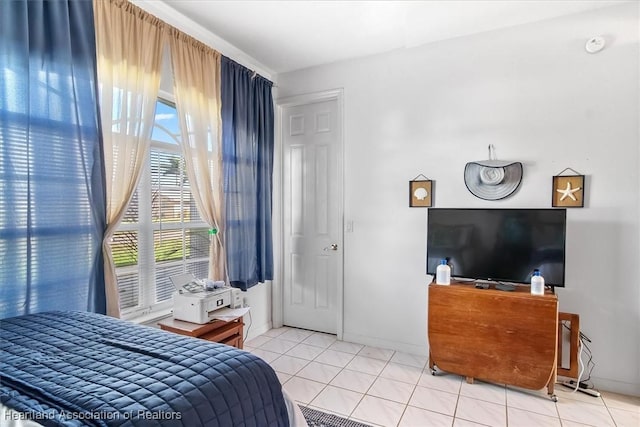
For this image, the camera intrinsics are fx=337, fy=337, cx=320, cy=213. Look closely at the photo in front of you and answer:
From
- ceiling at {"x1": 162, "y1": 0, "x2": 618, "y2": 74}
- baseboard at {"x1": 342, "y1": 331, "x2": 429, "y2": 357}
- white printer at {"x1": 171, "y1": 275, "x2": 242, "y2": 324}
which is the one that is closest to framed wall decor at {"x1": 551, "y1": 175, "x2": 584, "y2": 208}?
ceiling at {"x1": 162, "y1": 0, "x2": 618, "y2": 74}

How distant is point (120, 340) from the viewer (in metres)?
1.34

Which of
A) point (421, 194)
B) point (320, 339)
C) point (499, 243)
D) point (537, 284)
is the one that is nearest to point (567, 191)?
point (499, 243)

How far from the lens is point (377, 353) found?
309 cm

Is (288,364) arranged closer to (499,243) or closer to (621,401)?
(499,243)

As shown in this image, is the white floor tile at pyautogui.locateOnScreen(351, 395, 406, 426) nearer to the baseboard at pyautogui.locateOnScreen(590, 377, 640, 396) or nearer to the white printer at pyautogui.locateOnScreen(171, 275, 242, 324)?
the white printer at pyautogui.locateOnScreen(171, 275, 242, 324)

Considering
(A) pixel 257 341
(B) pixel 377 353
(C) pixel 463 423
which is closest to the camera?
(C) pixel 463 423

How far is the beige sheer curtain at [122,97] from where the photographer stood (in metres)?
1.99

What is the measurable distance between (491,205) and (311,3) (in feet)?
6.81

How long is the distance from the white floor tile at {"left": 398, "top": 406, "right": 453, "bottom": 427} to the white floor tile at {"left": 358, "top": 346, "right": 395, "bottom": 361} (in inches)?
31.1

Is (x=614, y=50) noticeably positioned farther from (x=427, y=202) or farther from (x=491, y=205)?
(x=427, y=202)

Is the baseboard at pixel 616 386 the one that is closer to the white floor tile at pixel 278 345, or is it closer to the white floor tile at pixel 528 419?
the white floor tile at pixel 528 419

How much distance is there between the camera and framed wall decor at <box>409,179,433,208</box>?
297 cm

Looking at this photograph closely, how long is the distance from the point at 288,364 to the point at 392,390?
89cm

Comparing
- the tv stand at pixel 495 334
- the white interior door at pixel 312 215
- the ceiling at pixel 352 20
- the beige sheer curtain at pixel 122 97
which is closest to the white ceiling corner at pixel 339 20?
the ceiling at pixel 352 20
